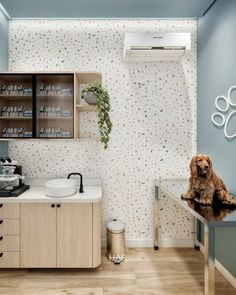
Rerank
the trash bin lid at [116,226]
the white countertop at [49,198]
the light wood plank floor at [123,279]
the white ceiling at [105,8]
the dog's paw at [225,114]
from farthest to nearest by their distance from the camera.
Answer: the trash bin lid at [116,226]
the white ceiling at [105,8]
the white countertop at [49,198]
the dog's paw at [225,114]
the light wood plank floor at [123,279]

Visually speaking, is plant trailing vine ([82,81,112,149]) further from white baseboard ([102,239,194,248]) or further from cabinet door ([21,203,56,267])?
white baseboard ([102,239,194,248])

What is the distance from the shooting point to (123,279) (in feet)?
7.88

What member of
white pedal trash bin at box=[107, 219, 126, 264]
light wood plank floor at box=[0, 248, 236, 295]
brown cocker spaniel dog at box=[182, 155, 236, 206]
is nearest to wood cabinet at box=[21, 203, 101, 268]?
light wood plank floor at box=[0, 248, 236, 295]

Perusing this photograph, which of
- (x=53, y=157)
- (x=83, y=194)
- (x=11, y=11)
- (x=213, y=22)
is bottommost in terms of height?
(x=83, y=194)

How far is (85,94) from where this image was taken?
2.77m

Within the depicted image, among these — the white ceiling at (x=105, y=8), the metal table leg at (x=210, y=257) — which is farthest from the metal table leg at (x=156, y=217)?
the white ceiling at (x=105, y=8)

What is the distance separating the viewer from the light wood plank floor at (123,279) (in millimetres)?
2211

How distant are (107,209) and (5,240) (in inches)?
46.1

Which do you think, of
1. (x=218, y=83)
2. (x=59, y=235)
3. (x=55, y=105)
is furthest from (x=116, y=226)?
(x=218, y=83)

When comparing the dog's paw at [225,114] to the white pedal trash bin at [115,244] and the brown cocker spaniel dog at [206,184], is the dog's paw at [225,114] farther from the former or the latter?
the white pedal trash bin at [115,244]

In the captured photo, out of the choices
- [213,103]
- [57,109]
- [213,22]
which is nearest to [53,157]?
[57,109]

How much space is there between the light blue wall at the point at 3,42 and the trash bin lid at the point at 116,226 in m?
2.15

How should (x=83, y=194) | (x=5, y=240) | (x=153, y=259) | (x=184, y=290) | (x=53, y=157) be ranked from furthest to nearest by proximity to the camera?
(x=53, y=157) → (x=153, y=259) → (x=83, y=194) → (x=5, y=240) → (x=184, y=290)

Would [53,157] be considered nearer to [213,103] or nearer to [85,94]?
[85,94]
